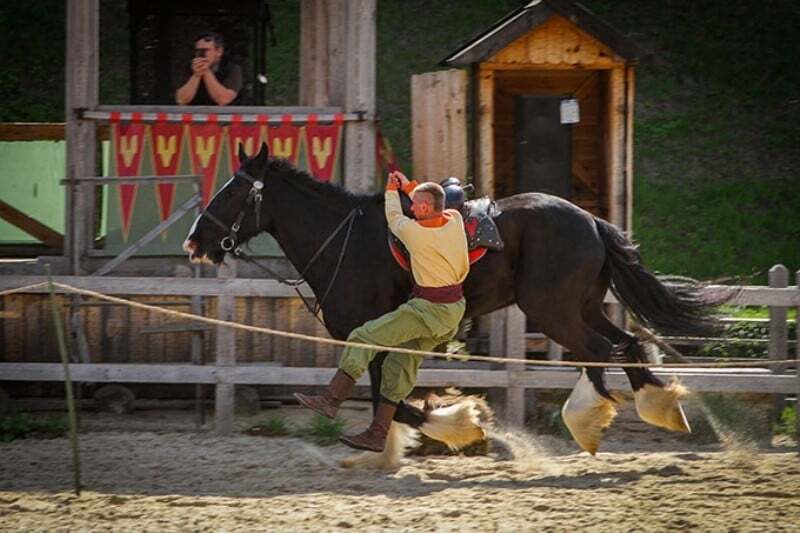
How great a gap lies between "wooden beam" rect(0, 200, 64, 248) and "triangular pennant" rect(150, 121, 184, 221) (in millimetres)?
1898

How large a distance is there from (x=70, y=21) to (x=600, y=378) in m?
5.17

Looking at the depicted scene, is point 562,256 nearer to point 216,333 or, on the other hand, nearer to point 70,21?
point 216,333

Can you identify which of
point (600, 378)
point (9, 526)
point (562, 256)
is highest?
point (562, 256)

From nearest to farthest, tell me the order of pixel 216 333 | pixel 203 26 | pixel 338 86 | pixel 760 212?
pixel 216 333 < pixel 338 86 < pixel 203 26 < pixel 760 212

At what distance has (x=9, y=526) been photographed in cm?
715

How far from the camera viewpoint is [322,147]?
36.6 feet

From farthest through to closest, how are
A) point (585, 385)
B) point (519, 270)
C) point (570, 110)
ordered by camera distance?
1. point (570, 110)
2. point (519, 270)
3. point (585, 385)

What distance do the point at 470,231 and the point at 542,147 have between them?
2659 mm

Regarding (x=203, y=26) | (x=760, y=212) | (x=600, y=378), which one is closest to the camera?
(x=600, y=378)

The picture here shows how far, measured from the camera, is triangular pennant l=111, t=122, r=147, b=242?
36.3 ft

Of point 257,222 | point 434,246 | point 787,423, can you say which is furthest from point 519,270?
point 787,423

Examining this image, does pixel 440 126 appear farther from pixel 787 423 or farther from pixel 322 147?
pixel 787 423

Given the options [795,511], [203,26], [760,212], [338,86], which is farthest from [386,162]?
[760,212]

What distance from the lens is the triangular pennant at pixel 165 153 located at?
11086mm
